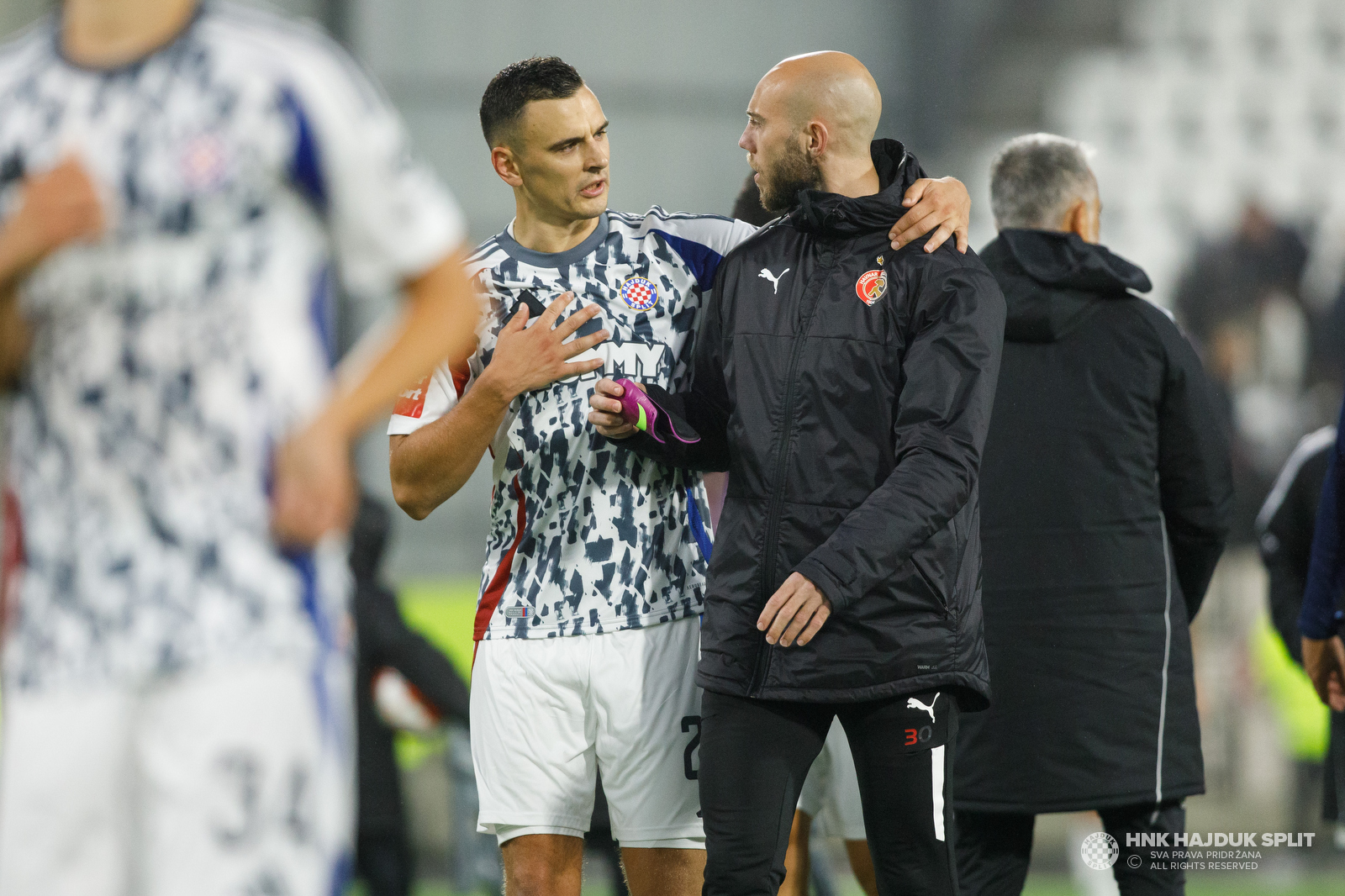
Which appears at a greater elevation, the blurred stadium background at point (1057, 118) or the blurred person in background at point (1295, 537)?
the blurred stadium background at point (1057, 118)

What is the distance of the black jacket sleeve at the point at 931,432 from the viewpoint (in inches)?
108

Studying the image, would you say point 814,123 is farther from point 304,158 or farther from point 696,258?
point 304,158

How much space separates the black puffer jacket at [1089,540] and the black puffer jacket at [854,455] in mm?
569

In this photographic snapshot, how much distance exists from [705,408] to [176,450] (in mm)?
1448

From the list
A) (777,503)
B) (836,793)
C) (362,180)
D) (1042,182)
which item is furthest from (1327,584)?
(362,180)

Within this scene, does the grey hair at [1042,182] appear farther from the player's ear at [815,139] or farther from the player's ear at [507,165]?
the player's ear at [507,165]

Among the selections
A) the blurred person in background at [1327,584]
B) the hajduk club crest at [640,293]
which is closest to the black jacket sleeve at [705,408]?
the hajduk club crest at [640,293]

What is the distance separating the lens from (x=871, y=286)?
3.00 meters

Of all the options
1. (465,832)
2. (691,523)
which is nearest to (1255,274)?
(465,832)

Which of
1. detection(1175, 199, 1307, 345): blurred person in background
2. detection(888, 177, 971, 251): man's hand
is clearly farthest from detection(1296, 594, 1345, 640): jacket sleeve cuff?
detection(1175, 199, 1307, 345): blurred person in background

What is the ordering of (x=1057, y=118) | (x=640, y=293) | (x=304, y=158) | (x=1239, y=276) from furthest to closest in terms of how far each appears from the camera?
(x=1057, y=118), (x=1239, y=276), (x=640, y=293), (x=304, y=158)

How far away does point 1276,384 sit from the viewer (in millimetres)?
10289

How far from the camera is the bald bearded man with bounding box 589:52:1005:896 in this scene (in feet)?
9.30

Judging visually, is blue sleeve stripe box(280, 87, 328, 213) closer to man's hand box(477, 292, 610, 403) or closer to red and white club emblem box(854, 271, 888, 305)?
man's hand box(477, 292, 610, 403)
